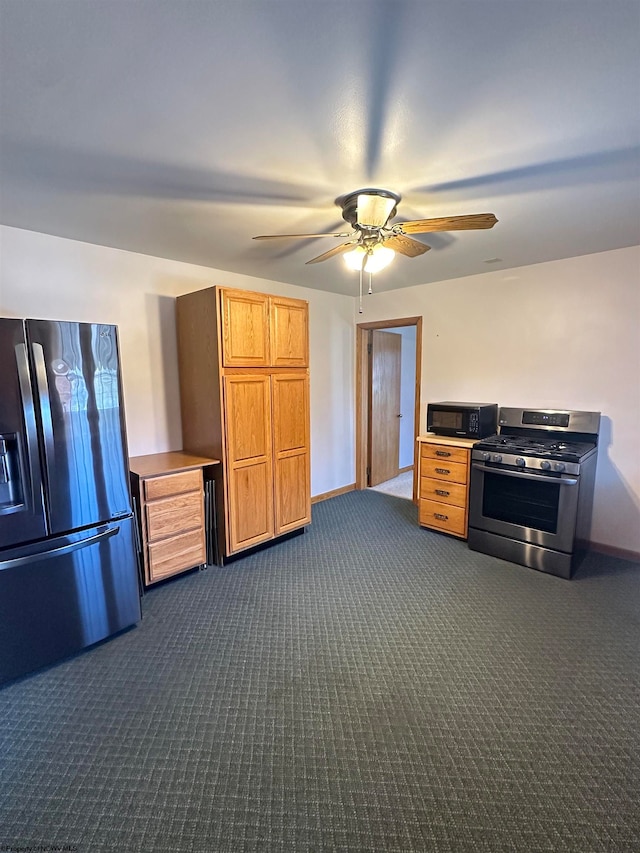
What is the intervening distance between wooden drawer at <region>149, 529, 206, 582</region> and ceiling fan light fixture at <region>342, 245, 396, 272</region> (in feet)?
7.59

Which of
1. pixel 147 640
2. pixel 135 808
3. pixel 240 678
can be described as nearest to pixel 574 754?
pixel 240 678

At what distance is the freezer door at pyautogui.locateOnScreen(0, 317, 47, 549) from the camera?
6.47 ft

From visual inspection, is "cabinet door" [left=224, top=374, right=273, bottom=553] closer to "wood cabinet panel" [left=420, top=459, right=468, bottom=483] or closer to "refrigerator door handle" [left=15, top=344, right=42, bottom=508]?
"refrigerator door handle" [left=15, top=344, right=42, bottom=508]

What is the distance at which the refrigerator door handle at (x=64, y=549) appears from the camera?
204 cm

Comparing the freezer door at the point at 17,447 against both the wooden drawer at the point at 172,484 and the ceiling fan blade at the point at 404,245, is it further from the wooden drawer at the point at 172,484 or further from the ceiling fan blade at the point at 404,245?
the ceiling fan blade at the point at 404,245

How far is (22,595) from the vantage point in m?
2.08

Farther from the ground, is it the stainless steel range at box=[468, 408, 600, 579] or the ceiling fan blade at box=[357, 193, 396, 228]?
the ceiling fan blade at box=[357, 193, 396, 228]

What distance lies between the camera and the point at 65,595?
2225 millimetres

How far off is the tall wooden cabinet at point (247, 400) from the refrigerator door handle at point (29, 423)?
129 centimetres

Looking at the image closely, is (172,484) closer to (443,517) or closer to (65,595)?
(65,595)

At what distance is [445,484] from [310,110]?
315cm

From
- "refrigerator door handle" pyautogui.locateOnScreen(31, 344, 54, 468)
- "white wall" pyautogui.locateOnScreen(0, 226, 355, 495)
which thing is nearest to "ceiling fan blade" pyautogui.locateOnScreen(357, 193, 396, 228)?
"refrigerator door handle" pyautogui.locateOnScreen(31, 344, 54, 468)

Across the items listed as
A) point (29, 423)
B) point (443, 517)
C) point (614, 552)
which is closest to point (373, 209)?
point (29, 423)

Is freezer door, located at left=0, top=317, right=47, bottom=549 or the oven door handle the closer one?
freezer door, located at left=0, top=317, right=47, bottom=549
